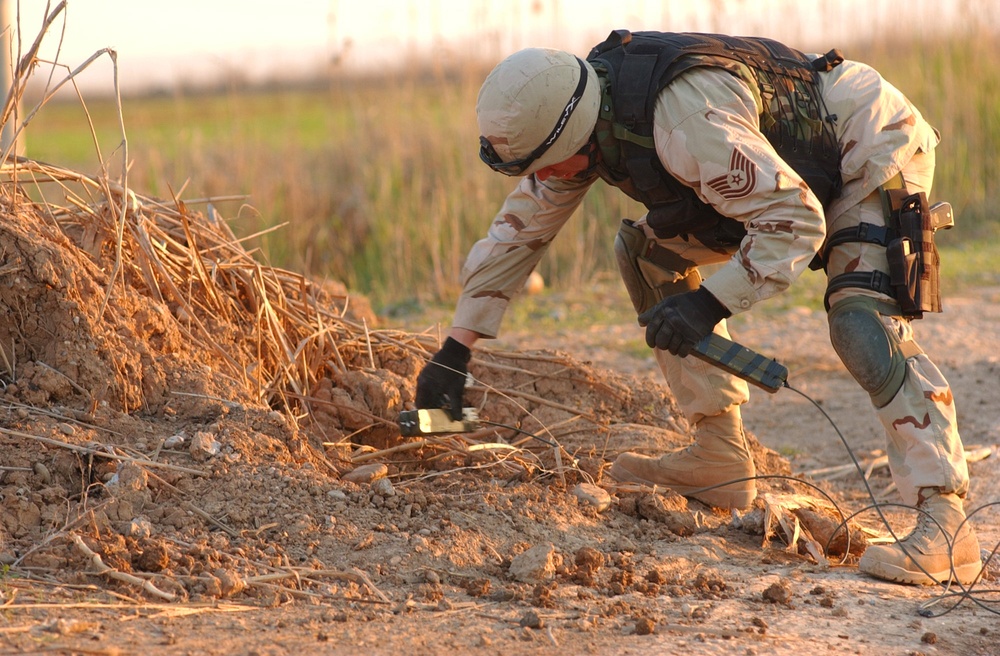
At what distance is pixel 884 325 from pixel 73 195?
235 cm

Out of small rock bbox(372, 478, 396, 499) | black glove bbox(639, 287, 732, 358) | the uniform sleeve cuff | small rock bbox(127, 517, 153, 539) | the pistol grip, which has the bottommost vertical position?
small rock bbox(372, 478, 396, 499)

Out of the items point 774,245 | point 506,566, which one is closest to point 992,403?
point 774,245

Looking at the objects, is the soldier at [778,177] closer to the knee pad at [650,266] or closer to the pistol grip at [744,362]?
the pistol grip at [744,362]

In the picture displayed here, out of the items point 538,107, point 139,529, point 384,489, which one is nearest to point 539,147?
point 538,107

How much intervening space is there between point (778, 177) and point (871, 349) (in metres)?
0.53

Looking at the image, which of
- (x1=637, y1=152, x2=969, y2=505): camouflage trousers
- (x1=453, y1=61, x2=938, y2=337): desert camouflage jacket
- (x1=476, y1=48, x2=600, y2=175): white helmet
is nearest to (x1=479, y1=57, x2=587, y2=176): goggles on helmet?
(x1=476, y1=48, x2=600, y2=175): white helmet

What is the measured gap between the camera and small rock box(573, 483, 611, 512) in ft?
9.72

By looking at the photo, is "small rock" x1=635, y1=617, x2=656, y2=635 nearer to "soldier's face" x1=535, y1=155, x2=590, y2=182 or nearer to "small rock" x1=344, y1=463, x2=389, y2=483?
"small rock" x1=344, y1=463, x2=389, y2=483

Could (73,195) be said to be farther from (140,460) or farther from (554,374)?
(554,374)

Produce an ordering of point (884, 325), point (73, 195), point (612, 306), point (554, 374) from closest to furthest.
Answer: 1. point (884, 325)
2. point (73, 195)
3. point (554, 374)
4. point (612, 306)

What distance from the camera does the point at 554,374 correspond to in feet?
12.1

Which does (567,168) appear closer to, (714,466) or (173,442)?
(714,466)

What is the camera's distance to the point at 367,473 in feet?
9.51

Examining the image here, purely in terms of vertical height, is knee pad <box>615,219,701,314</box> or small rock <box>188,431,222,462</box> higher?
knee pad <box>615,219,701,314</box>
